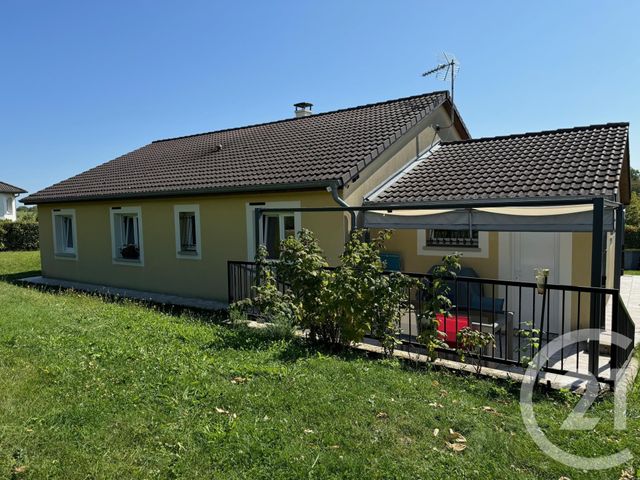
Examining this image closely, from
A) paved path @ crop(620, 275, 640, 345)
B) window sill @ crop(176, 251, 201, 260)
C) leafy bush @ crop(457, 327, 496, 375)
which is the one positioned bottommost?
paved path @ crop(620, 275, 640, 345)

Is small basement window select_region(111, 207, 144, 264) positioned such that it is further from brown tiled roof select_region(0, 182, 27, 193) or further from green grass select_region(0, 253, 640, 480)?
brown tiled roof select_region(0, 182, 27, 193)


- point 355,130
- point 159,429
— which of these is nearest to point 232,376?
point 159,429

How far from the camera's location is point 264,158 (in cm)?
1327

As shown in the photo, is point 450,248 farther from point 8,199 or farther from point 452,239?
point 8,199

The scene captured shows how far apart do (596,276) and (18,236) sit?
32.1 metres

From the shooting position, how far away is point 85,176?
A: 18234mm

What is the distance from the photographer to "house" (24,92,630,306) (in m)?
9.12

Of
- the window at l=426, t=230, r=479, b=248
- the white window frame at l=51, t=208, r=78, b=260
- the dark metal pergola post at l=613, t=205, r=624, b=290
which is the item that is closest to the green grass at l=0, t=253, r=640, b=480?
the window at l=426, t=230, r=479, b=248

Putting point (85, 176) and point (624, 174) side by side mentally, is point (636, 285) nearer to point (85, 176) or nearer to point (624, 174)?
point (624, 174)

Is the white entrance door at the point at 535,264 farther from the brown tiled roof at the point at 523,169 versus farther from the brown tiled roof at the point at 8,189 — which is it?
the brown tiled roof at the point at 8,189

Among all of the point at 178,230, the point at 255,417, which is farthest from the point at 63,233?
the point at 255,417

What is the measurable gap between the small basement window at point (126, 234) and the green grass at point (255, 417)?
8.07 m

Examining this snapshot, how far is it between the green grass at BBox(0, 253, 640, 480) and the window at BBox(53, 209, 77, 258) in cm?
1119

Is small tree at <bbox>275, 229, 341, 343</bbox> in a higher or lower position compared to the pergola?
lower
